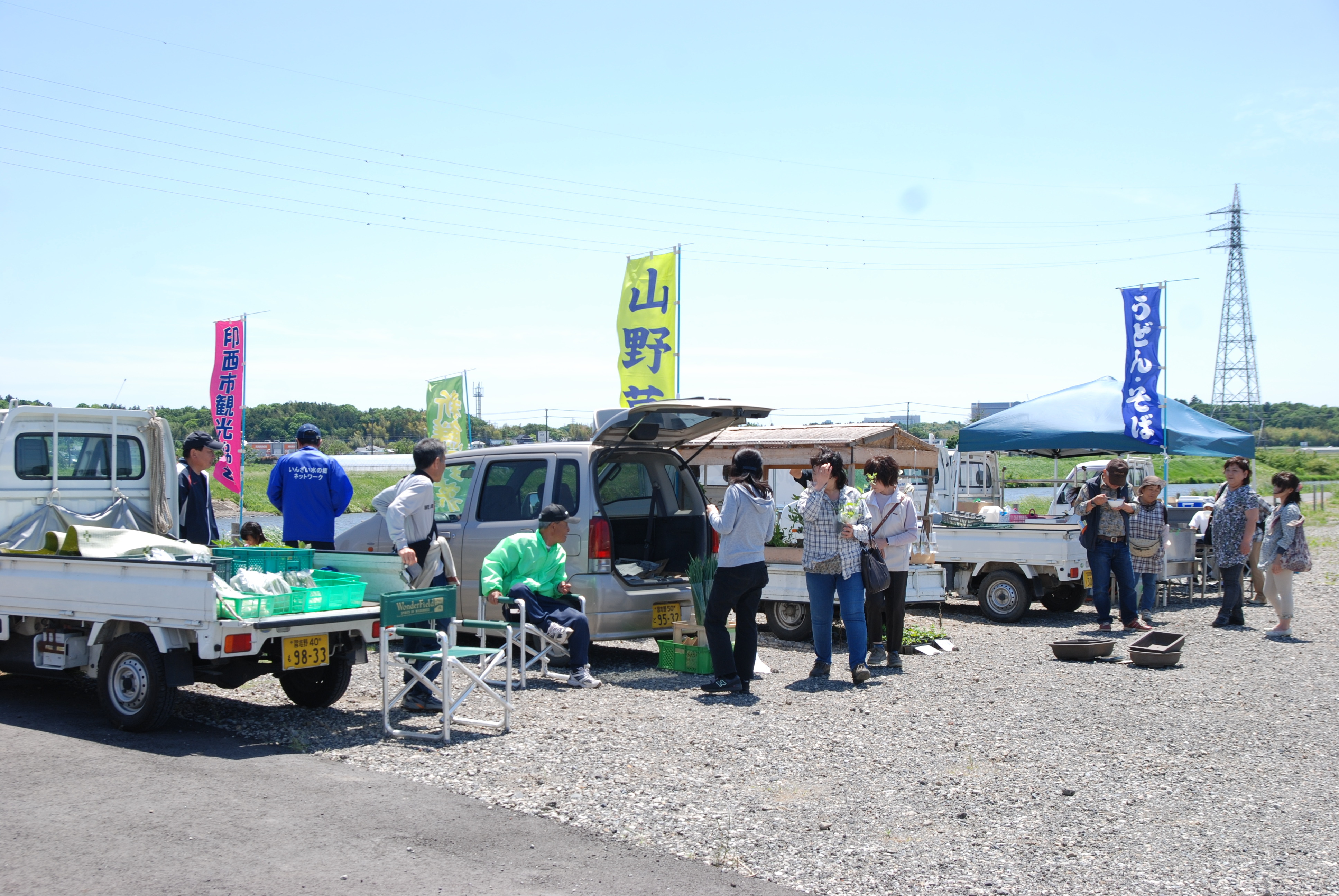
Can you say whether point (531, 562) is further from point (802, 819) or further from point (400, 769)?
point (802, 819)

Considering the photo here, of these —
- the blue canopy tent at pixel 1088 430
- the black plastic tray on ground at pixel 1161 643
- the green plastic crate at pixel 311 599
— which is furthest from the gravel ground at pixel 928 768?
the blue canopy tent at pixel 1088 430

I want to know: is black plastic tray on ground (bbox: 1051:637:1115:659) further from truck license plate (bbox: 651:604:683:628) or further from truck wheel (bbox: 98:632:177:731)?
truck wheel (bbox: 98:632:177:731)

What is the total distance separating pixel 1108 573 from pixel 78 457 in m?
9.57

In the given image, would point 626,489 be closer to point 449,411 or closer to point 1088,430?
point 1088,430

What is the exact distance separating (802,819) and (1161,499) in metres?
11.1

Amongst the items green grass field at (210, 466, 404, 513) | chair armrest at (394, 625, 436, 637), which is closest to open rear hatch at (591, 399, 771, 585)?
chair armrest at (394, 625, 436, 637)

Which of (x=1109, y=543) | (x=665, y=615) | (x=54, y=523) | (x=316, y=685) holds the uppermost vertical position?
(x=54, y=523)

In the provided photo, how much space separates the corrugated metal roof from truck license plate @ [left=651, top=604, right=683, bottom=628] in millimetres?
2135

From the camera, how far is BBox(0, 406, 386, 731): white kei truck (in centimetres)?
586

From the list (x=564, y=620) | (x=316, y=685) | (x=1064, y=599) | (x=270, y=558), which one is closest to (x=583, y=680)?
(x=564, y=620)

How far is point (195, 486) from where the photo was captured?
8125 millimetres

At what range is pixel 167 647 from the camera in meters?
5.85

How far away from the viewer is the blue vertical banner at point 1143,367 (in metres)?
14.0

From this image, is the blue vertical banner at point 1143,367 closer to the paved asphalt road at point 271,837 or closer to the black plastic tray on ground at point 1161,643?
the black plastic tray on ground at point 1161,643
